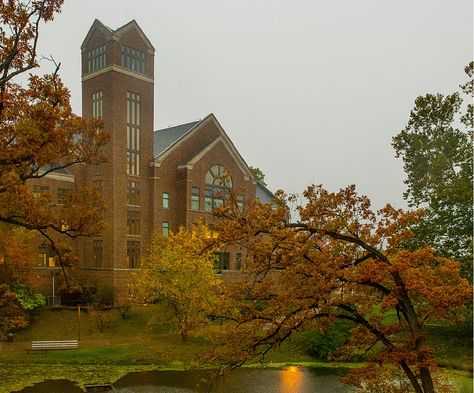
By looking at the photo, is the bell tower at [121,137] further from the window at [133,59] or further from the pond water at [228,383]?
the pond water at [228,383]

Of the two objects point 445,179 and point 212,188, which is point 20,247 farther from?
point 445,179

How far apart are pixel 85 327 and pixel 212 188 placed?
18.8m

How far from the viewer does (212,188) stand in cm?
4972

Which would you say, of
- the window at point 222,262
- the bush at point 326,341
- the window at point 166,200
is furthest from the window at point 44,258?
the bush at point 326,341

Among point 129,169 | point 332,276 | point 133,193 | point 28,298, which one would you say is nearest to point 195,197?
point 133,193

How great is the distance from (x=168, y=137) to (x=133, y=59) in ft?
29.0

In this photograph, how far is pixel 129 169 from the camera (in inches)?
1761

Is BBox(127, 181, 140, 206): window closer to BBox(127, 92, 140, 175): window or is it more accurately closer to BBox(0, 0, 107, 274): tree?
BBox(127, 92, 140, 175): window

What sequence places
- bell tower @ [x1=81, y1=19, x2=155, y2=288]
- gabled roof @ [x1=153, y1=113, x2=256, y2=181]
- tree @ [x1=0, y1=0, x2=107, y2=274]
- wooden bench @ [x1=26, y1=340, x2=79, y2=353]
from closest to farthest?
tree @ [x1=0, y1=0, x2=107, y2=274] < wooden bench @ [x1=26, y1=340, x2=79, y2=353] < bell tower @ [x1=81, y1=19, x2=155, y2=288] < gabled roof @ [x1=153, y1=113, x2=256, y2=181]

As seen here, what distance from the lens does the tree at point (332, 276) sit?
10750mm

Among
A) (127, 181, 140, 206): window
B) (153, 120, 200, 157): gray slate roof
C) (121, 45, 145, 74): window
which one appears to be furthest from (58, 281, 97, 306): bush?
(121, 45, 145, 74): window

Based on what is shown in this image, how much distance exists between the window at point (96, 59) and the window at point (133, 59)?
6.06 ft

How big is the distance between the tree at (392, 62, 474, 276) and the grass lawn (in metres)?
6.73

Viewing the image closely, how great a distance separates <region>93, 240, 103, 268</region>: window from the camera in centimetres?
4388
